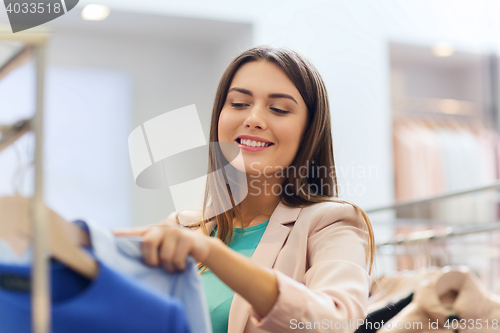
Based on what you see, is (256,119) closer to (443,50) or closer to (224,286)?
(224,286)

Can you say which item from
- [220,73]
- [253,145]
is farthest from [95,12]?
[253,145]

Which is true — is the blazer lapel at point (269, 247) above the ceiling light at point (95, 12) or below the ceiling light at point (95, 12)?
below

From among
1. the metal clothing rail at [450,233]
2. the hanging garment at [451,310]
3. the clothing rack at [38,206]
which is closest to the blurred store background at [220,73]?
the metal clothing rail at [450,233]

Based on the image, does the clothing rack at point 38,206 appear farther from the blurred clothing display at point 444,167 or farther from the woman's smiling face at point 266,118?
the blurred clothing display at point 444,167

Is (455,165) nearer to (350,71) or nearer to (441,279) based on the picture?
(350,71)

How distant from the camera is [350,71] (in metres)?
3.09

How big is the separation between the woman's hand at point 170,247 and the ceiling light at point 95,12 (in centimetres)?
238

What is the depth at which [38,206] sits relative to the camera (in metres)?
0.48

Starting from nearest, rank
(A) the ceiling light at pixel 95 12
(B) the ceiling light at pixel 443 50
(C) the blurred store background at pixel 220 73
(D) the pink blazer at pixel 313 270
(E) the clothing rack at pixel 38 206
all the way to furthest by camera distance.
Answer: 1. (E) the clothing rack at pixel 38 206
2. (D) the pink blazer at pixel 313 270
3. (A) the ceiling light at pixel 95 12
4. (C) the blurred store background at pixel 220 73
5. (B) the ceiling light at pixel 443 50

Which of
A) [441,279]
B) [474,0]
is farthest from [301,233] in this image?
[474,0]

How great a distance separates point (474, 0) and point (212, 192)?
3.33 m

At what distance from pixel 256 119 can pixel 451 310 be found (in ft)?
2.27

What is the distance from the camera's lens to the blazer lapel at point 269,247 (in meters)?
0.91

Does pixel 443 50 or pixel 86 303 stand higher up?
pixel 443 50
